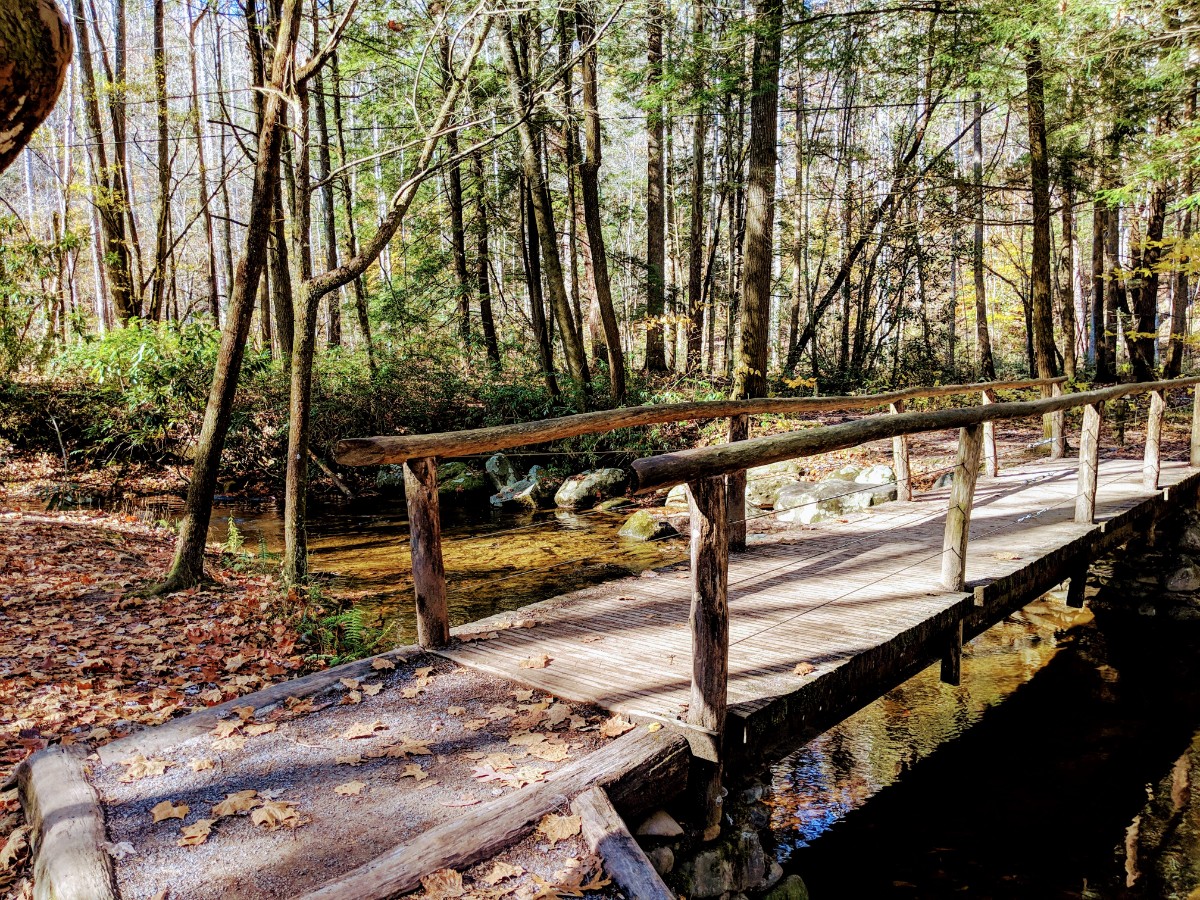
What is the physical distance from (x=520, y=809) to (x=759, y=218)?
1188 cm

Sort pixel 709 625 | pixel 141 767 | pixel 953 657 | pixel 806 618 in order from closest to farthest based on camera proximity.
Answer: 1. pixel 141 767
2. pixel 709 625
3. pixel 806 618
4. pixel 953 657

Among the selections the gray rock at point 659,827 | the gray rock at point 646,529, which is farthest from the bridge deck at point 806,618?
the gray rock at point 646,529

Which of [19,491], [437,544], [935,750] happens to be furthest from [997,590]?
[19,491]

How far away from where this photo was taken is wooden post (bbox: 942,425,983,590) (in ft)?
16.8

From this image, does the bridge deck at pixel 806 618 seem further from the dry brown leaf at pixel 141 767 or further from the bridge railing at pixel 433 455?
the dry brown leaf at pixel 141 767

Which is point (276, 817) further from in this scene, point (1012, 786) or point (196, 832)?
point (1012, 786)

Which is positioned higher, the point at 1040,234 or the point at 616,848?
the point at 1040,234

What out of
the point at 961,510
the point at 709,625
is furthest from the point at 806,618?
the point at 709,625

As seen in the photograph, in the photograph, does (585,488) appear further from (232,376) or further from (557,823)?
(557,823)

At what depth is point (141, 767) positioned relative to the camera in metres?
3.19

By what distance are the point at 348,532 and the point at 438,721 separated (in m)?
9.87

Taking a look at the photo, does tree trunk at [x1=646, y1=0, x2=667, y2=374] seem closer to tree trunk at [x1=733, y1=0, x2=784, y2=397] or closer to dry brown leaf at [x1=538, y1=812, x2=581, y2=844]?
tree trunk at [x1=733, y1=0, x2=784, y2=397]

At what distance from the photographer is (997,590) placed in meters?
5.40

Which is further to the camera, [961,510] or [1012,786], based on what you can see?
[1012,786]
